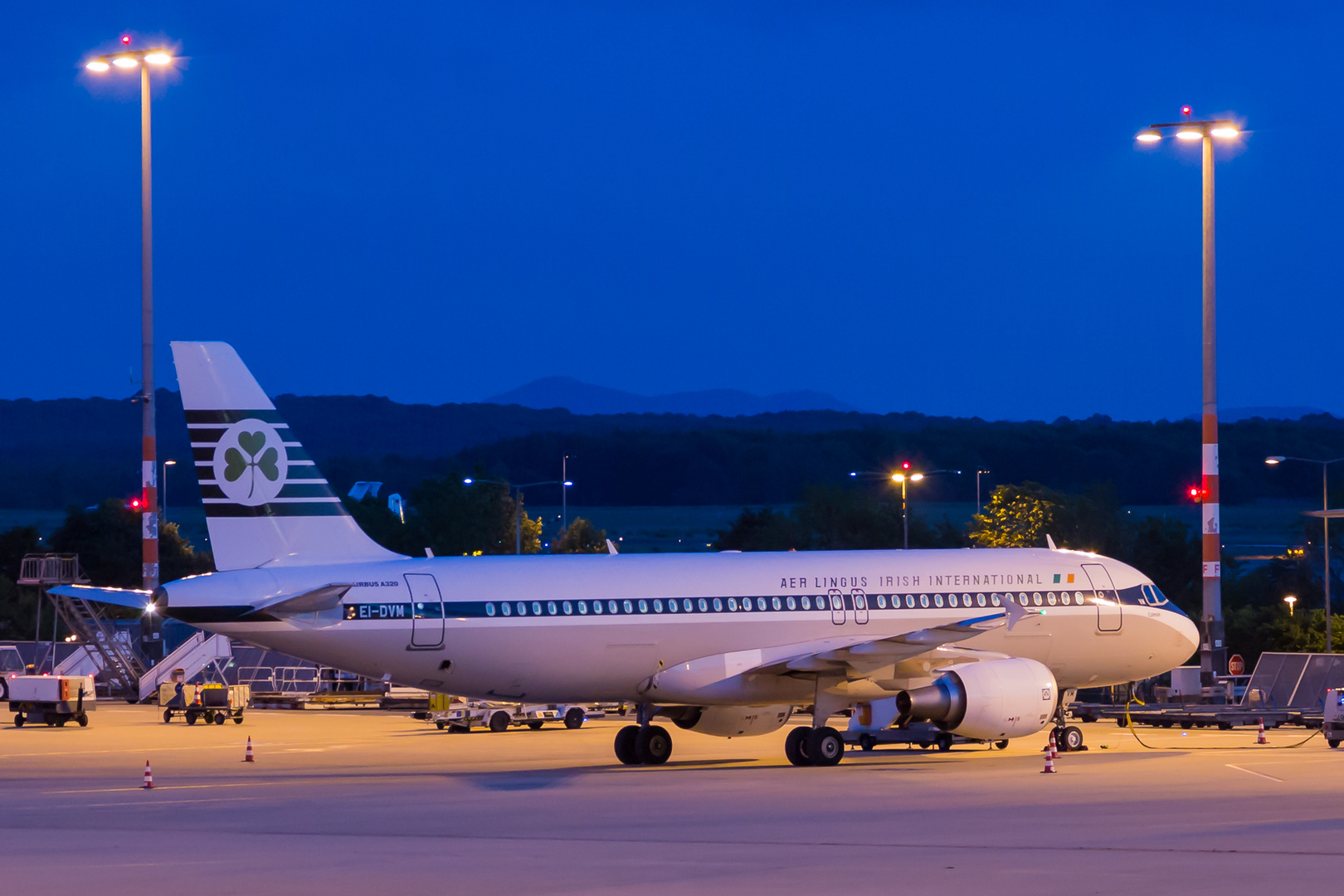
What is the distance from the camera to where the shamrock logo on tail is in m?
30.1

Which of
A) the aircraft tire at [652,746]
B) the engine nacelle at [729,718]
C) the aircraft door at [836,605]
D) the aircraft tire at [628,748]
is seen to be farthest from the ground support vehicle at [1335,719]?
the aircraft tire at [628,748]

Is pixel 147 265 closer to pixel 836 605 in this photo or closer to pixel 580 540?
pixel 836 605

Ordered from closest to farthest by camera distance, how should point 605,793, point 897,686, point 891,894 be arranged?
1. point 891,894
2. point 605,793
3. point 897,686

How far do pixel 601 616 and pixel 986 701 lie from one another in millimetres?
6697

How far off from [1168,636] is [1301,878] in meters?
19.6

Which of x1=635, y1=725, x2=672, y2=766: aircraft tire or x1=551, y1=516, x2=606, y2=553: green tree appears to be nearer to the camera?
x1=635, y1=725, x2=672, y2=766: aircraft tire

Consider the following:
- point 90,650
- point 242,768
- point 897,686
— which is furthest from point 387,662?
point 90,650

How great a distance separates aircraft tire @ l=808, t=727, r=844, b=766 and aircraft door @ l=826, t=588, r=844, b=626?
2.24 metres

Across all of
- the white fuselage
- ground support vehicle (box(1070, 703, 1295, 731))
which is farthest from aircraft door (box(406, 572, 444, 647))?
ground support vehicle (box(1070, 703, 1295, 731))

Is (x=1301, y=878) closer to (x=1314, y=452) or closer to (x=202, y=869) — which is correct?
(x=202, y=869)

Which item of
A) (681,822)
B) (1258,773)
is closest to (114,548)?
(1258,773)

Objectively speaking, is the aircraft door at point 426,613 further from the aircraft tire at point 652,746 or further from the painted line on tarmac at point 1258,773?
the painted line on tarmac at point 1258,773

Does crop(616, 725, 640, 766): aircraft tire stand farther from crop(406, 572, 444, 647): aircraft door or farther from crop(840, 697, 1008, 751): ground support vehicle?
crop(840, 697, 1008, 751): ground support vehicle

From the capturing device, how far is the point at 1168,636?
114 feet
